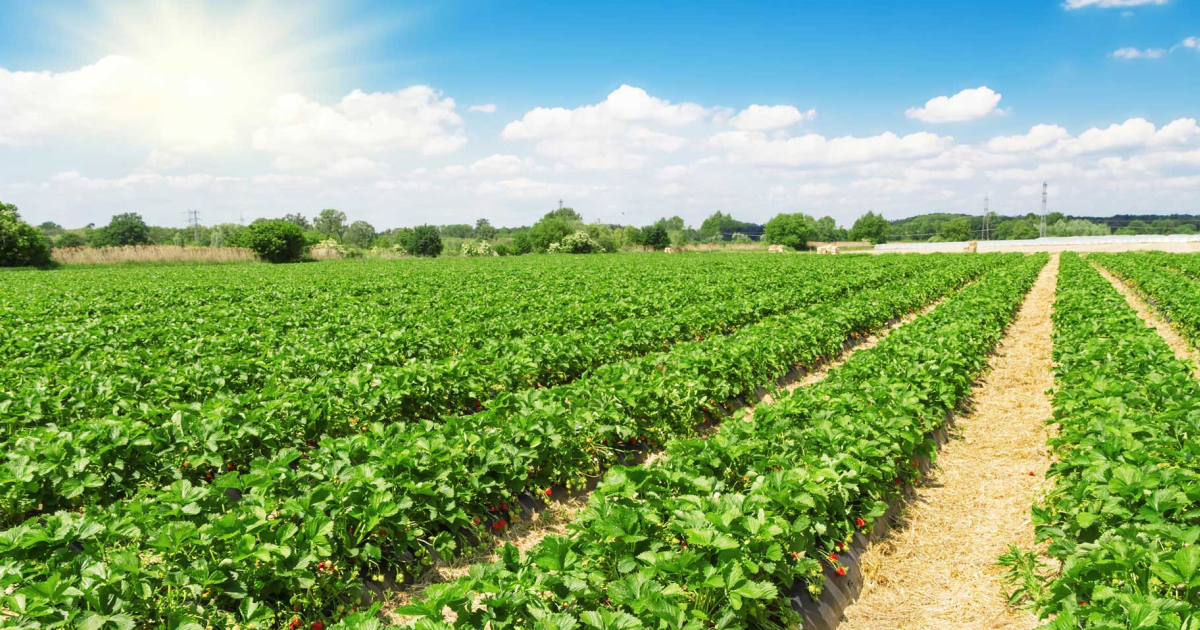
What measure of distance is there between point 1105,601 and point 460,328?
10896mm

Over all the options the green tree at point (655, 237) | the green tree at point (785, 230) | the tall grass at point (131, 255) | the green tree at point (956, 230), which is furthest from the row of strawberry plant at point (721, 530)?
the green tree at point (956, 230)

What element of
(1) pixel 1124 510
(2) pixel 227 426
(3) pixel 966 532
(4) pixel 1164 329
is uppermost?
(2) pixel 227 426

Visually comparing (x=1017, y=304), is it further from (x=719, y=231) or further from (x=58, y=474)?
(x=719, y=231)

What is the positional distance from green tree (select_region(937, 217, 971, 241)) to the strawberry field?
16272 centimetres

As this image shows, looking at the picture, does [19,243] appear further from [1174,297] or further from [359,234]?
[359,234]

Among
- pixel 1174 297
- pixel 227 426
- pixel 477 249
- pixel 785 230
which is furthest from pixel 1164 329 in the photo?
pixel 785 230

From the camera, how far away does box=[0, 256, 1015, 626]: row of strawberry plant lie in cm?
346

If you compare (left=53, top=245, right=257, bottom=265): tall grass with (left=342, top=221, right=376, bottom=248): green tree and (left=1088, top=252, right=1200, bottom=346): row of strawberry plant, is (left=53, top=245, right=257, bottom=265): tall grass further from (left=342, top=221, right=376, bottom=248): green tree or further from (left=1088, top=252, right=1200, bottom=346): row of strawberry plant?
(left=342, top=221, right=376, bottom=248): green tree

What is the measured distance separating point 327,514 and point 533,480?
81.9 inches

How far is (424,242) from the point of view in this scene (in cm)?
8544

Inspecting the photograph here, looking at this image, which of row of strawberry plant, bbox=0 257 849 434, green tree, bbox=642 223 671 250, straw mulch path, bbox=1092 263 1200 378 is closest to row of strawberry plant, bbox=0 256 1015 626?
row of strawberry plant, bbox=0 257 849 434

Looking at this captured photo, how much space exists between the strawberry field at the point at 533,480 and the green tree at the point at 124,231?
5453 inches

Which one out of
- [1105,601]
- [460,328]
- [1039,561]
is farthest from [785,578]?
[460,328]

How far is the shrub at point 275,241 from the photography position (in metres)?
61.1
